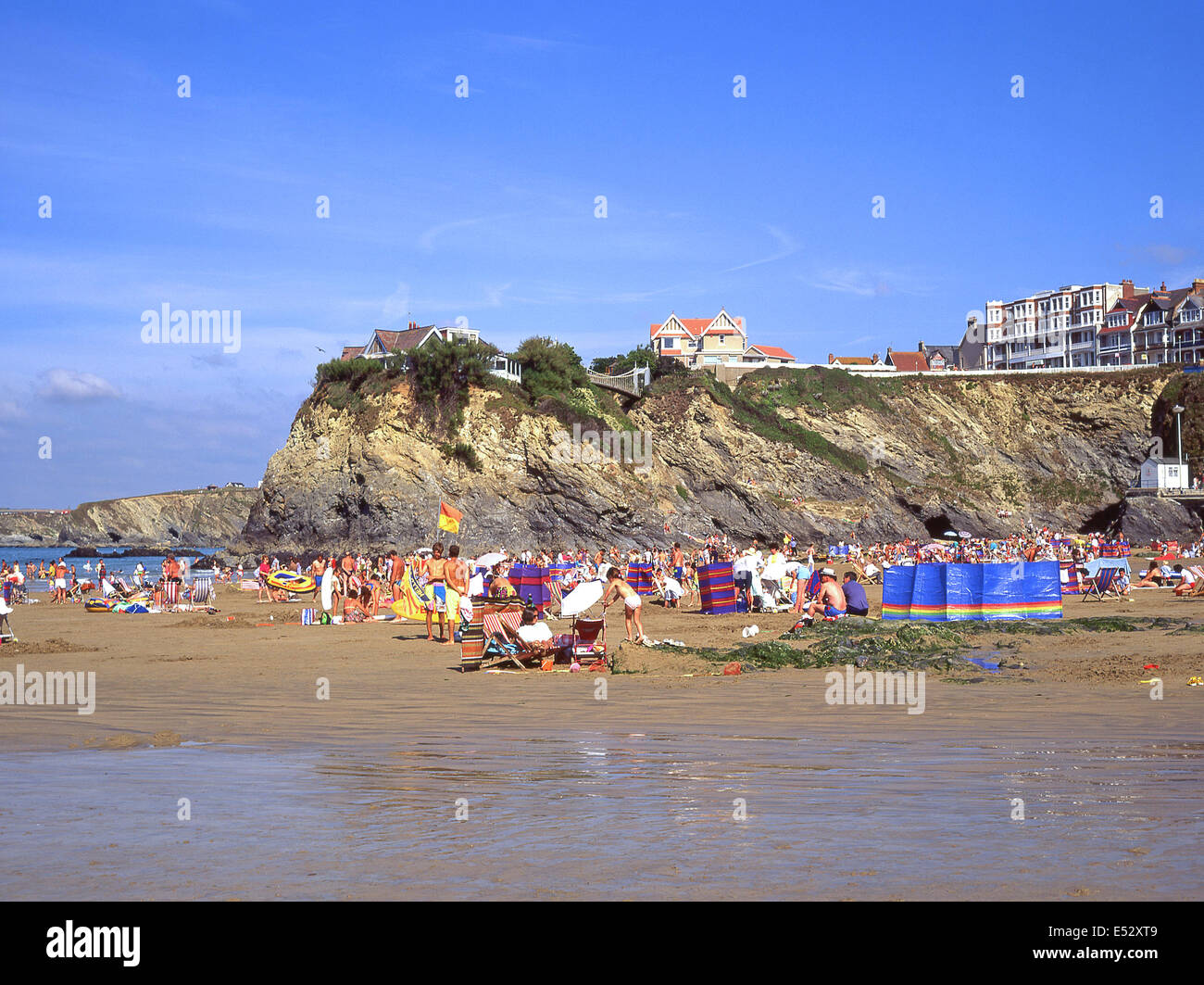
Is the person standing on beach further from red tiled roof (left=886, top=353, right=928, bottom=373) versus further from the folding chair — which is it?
red tiled roof (left=886, top=353, right=928, bottom=373)

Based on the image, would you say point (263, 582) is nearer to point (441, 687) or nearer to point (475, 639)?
point (475, 639)

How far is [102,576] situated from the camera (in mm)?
30375

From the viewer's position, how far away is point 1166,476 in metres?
59.9

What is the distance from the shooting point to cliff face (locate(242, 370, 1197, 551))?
5312 centimetres

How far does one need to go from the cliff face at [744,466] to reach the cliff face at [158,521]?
70441 mm

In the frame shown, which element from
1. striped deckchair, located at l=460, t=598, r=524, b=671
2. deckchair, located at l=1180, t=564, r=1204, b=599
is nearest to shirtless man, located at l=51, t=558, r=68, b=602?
striped deckchair, located at l=460, t=598, r=524, b=671

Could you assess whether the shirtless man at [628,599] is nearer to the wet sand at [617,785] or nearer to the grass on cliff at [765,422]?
Result: the wet sand at [617,785]

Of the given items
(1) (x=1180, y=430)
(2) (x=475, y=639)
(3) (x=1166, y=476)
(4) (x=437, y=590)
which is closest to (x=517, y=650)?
(2) (x=475, y=639)

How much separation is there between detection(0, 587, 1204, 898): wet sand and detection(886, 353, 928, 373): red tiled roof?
295ft

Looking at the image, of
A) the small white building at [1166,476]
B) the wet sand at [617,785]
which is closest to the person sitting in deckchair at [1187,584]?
the wet sand at [617,785]

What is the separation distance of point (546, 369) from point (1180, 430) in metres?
39.6

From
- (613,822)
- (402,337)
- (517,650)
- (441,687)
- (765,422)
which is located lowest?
(441,687)

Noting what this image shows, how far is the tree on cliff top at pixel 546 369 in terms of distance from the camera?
59531mm
